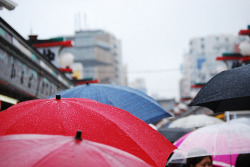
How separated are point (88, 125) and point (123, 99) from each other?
1.85 metres

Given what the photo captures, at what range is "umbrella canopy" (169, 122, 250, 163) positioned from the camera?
177 inches

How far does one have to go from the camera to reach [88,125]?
8.14 feet

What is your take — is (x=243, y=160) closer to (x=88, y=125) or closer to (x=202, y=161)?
(x=202, y=161)

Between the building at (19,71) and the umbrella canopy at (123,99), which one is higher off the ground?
the building at (19,71)

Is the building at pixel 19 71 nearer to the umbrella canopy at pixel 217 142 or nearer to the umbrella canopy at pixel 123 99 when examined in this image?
the umbrella canopy at pixel 123 99

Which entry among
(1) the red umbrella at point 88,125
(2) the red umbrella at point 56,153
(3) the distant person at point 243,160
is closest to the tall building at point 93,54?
(3) the distant person at point 243,160

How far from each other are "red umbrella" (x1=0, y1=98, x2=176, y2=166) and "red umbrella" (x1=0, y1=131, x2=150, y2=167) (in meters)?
0.49

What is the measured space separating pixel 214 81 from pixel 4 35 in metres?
4.55

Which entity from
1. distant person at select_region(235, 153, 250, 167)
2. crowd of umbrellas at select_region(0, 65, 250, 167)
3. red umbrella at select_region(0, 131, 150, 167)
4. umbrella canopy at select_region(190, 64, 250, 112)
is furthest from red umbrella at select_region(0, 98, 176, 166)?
distant person at select_region(235, 153, 250, 167)

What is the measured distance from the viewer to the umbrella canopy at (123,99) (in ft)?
13.8

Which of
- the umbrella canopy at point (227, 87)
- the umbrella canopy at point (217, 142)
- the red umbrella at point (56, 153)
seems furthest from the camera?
the umbrella canopy at point (217, 142)

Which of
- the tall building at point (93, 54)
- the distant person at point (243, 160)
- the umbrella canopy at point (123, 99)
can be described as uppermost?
the tall building at point (93, 54)

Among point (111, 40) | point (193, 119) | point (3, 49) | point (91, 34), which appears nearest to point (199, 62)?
point (111, 40)

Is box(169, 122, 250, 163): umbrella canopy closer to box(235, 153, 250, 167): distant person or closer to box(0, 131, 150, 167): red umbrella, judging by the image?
box(235, 153, 250, 167): distant person
